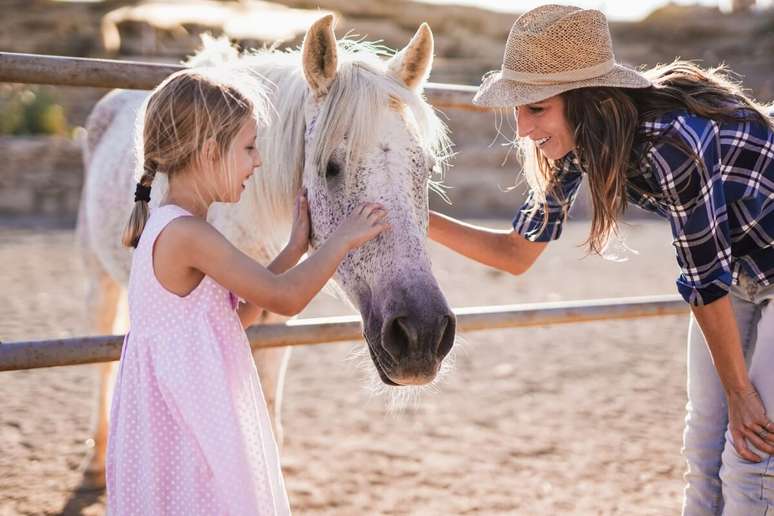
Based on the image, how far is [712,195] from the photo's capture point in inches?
60.4

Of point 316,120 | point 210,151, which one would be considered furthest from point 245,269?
point 316,120

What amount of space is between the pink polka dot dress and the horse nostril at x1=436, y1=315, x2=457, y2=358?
0.47m

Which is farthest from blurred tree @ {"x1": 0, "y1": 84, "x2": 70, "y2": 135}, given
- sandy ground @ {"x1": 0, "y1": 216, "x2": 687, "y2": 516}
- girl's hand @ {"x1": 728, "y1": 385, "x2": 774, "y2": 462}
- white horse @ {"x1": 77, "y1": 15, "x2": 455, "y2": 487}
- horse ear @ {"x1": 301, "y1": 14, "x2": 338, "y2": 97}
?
girl's hand @ {"x1": 728, "y1": 385, "x2": 774, "y2": 462}

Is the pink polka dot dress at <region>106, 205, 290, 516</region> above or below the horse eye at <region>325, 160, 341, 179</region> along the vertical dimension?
below

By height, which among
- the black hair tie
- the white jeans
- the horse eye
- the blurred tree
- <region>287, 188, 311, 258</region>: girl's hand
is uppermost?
the horse eye

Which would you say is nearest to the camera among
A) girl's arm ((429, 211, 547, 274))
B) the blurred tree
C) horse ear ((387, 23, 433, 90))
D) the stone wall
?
horse ear ((387, 23, 433, 90))

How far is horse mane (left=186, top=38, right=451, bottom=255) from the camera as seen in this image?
1.81 meters

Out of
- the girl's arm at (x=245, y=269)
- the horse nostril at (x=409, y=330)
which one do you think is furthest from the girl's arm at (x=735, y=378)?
the girl's arm at (x=245, y=269)

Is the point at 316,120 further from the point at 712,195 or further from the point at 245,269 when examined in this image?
the point at 712,195

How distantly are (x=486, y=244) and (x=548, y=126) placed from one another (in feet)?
2.12

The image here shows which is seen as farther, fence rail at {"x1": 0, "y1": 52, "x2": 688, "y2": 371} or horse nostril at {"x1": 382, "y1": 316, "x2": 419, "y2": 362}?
fence rail at {"x1": 0, "y1": 52, "x2": 688, "y2": 371}

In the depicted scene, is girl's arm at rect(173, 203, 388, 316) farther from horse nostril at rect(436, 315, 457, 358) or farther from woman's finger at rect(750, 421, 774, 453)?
woman's finger at rect(750, 421, 774, 453)

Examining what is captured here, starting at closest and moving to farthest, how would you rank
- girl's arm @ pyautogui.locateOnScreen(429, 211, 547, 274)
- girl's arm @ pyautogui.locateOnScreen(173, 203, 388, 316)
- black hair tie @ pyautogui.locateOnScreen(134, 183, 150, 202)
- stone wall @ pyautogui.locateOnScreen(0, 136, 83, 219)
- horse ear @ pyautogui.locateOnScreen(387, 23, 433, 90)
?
1. girl's arm @ pyautogui.locateOnScreen(173, 203, 388, 316)
2. black hair tie @ pyautogui.locateOnScreen(134, 183, 150, 202)
3. horse ear @ pyautogui.locateOnScreen(387, 23, 433, 90)
4. girl's arm @ pyautogui.locateOnScreen(429, 211, 547, 274)
5. stone wall @ pyautogui.locateOnScreen(0, 136, 83, 219)

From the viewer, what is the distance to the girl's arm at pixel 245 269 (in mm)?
1479
